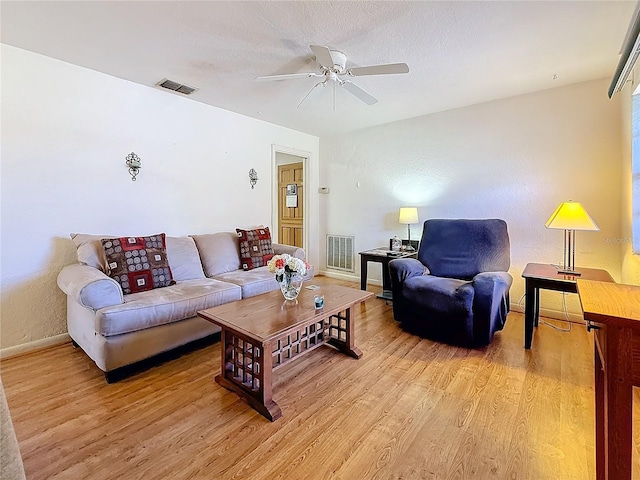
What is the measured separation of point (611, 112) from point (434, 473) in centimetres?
350

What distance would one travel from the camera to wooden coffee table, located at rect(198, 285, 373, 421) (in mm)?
1770

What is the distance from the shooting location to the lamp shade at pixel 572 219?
7.95 feet

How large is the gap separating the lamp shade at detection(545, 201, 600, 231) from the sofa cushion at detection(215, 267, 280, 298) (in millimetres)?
2581

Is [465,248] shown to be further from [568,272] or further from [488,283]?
[568,272]

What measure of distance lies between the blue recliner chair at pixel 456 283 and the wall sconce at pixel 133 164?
2.74m

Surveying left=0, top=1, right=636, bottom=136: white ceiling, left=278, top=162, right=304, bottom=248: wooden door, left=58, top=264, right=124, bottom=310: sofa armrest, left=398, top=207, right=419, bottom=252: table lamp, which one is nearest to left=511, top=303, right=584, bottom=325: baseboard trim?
left=398, top=207, right=419, bottom=252: table lamp

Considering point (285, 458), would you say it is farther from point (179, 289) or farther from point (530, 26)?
point (530, 26)

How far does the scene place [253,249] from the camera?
11.8 feet

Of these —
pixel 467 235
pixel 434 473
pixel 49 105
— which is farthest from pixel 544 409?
pixel 49 105

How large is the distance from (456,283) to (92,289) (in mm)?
2853

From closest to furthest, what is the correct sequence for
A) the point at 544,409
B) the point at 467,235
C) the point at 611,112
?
1. the point at 544,409
2. the point at 611,112
3. the point at 467,235

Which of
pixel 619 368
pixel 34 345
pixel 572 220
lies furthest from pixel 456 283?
pixel 34 345

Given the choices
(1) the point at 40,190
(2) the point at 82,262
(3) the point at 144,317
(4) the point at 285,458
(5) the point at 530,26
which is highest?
(5) the point at 530,26

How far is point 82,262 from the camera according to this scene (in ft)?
8.27
